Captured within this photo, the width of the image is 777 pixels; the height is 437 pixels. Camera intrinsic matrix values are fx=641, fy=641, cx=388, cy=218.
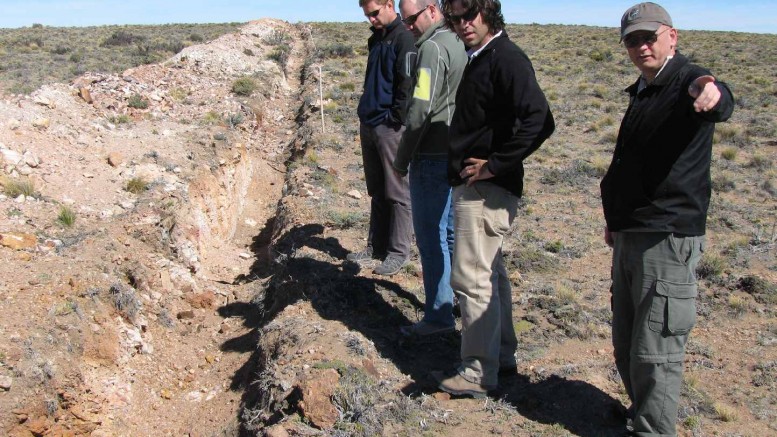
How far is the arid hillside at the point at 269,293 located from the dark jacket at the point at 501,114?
140 centimetres

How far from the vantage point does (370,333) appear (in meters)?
4.66

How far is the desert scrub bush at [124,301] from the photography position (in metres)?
5.69

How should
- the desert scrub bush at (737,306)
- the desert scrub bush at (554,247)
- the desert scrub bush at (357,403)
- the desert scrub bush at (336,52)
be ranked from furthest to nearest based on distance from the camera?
the desert scrub bush at (336,52) → the desert scrub bush at (554,247) → the desert scrub bush at (737,306) → the desert scrub bush at (357,403)

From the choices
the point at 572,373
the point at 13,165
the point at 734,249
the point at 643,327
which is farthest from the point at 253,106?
the point at 643,327

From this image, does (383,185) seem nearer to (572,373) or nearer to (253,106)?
(572,373)

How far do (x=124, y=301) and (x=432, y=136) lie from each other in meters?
3.41

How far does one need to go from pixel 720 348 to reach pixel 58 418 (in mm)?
4781

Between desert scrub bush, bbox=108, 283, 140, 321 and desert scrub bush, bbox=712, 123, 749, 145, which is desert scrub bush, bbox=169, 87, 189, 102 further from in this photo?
desert scrub bush, bbox=712, 123, 749, 145

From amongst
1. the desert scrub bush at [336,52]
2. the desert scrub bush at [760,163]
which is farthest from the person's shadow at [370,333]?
the desert scrub bush at [336,52]

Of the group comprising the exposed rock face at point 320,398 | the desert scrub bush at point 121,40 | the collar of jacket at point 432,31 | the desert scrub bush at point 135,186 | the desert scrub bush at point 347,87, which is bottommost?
the exposed rock face at point 320,398

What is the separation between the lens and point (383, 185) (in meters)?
5.49

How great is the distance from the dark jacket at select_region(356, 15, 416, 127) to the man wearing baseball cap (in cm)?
216

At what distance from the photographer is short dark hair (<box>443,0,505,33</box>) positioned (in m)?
3.07

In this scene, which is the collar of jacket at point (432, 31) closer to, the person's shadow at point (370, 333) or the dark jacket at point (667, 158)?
the dark jacket at point (667, 158)
